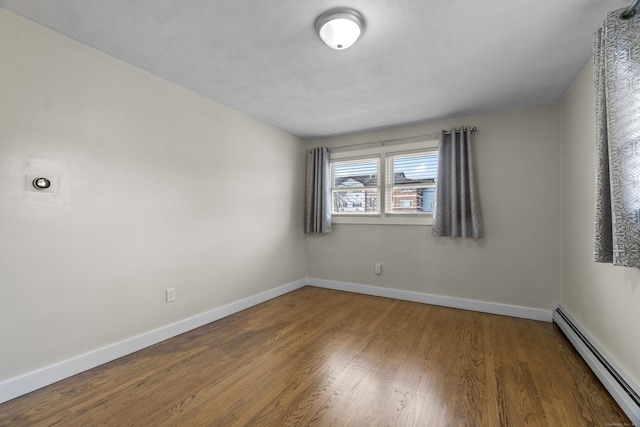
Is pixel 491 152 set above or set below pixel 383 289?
above

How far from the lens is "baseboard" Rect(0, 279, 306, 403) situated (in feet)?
5.62

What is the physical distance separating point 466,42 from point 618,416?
2433 mm

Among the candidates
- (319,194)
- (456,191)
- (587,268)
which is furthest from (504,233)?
(319,194)

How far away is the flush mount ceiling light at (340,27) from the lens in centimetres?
167

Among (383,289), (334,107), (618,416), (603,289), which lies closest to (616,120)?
(603,289)

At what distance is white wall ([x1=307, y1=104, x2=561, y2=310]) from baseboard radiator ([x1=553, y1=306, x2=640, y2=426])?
0.59m

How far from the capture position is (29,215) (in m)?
1.78

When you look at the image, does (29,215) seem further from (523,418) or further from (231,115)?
(523,418)

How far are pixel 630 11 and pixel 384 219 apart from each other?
2.78m

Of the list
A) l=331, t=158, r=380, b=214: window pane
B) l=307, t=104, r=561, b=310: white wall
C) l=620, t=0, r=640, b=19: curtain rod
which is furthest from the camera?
l=331, t=158, r=380, b=214: window pane

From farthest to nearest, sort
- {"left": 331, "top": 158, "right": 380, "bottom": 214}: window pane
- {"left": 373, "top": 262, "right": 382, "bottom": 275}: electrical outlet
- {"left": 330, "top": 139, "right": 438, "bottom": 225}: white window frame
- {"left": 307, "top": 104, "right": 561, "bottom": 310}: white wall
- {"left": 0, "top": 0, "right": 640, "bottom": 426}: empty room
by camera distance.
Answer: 1. {"left": 331, "top": 158, "right": 380, "bottom": 214}: window pane
2. {"left": 373, "top": 262, "right": 382, "bottom": 275}: electrical outlet
3. {"left": 330, "top": 139, "right": 438, "bottom": 225}: white window frame
4. {"left": 307, "top": 104, "right": 561, "bottom": 310}: white wall
5. {"left": 0, "top": 0, "right": 640, "bottom": 426}: empty room

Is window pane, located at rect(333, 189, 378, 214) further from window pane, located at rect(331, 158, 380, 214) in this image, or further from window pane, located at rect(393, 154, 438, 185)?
window pane, located at rect(393, 154, 438, 185)

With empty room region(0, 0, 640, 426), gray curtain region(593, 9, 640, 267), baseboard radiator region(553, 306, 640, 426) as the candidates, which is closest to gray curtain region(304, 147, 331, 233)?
empty room region(0, 0, 640, 426)

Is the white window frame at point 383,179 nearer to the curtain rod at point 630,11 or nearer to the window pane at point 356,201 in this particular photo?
the window pane at point 356,201
